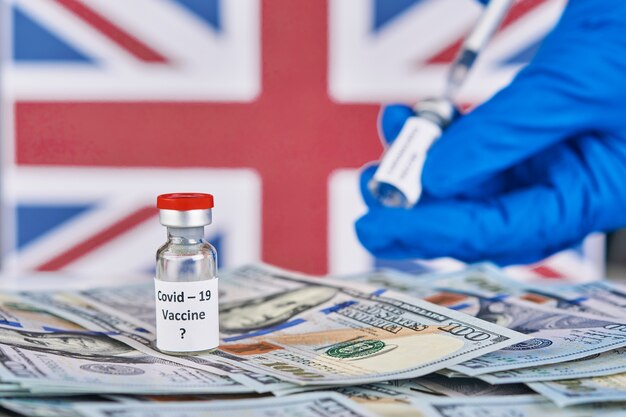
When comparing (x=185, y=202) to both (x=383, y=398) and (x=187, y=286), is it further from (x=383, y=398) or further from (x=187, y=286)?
(x=383, y=398)

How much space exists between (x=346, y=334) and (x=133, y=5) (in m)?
1.11

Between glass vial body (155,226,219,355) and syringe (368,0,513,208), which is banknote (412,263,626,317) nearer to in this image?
syringe (368,0,513,208)

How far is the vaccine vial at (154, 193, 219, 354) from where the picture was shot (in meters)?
0.56

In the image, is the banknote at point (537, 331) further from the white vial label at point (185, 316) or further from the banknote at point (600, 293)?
the white vial label at point (185, 316)

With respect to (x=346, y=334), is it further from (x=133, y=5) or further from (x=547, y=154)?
(x=133, y=5)

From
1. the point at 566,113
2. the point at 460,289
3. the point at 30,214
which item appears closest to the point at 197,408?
the point at 460,289

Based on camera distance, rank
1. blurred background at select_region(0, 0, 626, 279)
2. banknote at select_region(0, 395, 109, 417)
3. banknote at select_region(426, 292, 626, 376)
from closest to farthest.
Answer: banknote at select_region(0, 395, 109, 417)
banknote at select_region(426, 292, 626, 376)
blurred background at select_region(0, 0, 626, 279)

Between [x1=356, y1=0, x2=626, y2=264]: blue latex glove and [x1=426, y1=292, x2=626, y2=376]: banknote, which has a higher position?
[x1=356, y1=0, x2=626, y2=264]: blue latex glove

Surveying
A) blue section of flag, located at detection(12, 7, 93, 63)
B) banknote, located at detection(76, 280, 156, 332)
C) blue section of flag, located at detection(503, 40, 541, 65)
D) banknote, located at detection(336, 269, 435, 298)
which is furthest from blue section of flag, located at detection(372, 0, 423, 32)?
banknote, located at detection(76, 280, 156, 332)

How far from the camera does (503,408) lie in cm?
46

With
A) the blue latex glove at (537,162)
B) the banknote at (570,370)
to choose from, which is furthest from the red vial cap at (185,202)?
the blue latex glove at (537,162)

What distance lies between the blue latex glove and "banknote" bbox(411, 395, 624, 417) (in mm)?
401

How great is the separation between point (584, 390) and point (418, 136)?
0.37 metres

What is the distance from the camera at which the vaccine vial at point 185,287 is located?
21.9 inches
